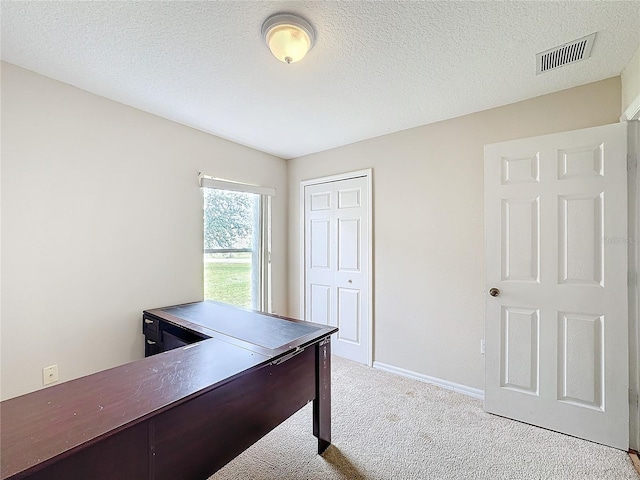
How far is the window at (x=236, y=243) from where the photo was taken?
2918mm

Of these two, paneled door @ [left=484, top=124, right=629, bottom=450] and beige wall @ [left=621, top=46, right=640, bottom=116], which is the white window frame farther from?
beige wall @ [left=621, top=46, right=640, bottom=116]

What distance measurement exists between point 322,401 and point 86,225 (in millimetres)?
2062

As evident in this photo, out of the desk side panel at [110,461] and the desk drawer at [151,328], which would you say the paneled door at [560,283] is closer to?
the desk side panel at [110,461]

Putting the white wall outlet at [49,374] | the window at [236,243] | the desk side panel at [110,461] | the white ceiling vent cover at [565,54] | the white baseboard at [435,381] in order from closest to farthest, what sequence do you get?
the desk side panel at [110,461] < the white ceiling vent cover at [565,54] < the white wall outlet at [49,374] < the white baseboard at [435,381] < the window at [236,243]

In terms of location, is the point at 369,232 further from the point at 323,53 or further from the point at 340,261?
the point at 323,53

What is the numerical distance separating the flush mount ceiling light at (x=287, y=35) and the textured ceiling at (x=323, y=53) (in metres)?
0.04

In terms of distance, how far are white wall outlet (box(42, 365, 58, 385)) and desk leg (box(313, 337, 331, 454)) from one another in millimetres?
1767

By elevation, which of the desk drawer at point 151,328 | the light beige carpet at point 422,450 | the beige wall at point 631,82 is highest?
the beige wall at point 631,82

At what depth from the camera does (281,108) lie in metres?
2.30

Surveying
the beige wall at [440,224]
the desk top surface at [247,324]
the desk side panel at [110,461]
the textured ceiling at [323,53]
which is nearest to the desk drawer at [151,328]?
the desk top surface at [247,324]

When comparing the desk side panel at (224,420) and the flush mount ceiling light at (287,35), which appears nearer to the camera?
the desk side panel at (224,420)

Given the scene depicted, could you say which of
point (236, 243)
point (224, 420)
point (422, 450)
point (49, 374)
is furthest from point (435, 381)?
point (49, 374)

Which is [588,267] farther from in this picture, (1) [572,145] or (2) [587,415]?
(2) [587,415]

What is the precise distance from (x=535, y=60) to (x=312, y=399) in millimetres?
2429
